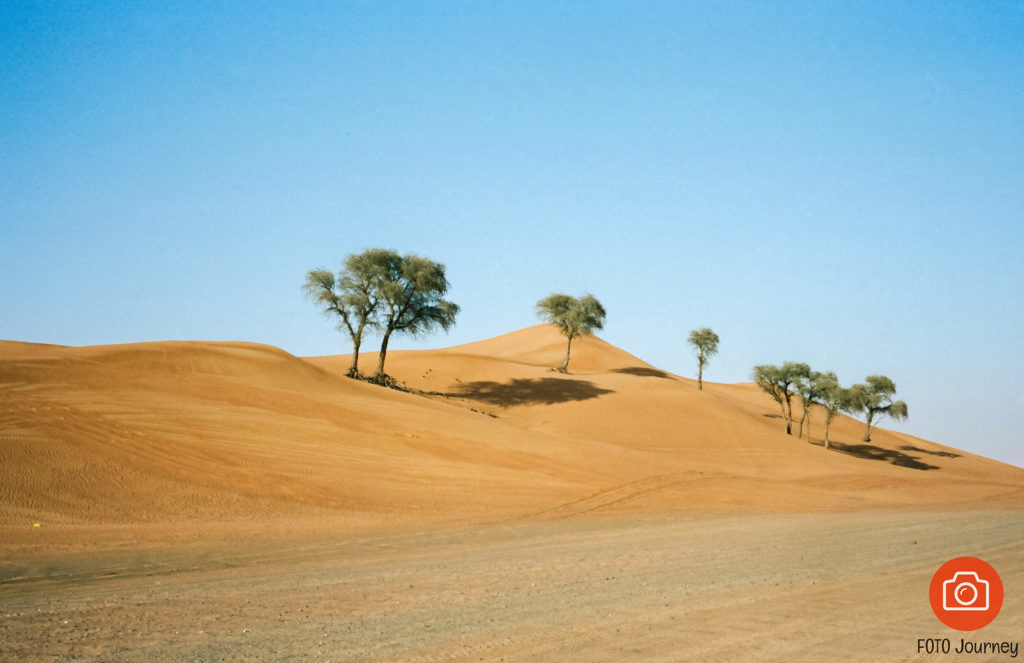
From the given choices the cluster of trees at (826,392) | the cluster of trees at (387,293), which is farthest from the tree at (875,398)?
the cluster of trees at (387,293)

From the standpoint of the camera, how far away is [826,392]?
49.7 meters

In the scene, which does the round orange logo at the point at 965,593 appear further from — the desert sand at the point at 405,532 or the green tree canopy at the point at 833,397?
the green tree canopy at the point at 833,397

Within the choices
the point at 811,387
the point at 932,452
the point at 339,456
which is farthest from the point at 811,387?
the point at 339,456

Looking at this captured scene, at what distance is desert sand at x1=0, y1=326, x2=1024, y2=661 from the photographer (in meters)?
7.61

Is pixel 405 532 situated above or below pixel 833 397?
below

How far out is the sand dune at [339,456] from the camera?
55.7ft

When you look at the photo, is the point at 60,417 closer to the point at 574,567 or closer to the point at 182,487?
the point at 182,487

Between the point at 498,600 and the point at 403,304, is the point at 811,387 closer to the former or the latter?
the point at 403,304

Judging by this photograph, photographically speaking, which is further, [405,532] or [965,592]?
[405,532]

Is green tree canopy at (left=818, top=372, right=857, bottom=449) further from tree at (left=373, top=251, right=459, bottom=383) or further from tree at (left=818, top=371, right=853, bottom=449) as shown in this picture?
tree at (left=373, top=251, right=459, bottom=383)

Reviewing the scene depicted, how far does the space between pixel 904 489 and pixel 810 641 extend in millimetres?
29200

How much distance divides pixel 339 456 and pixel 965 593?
1708cm

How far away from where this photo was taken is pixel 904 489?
3238 cm

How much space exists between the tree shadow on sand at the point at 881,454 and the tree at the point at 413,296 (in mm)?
27616
